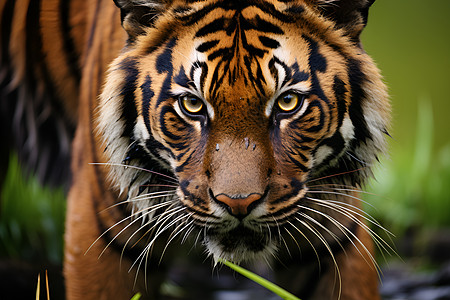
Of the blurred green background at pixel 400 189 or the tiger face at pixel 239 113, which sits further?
the blurred green background at pixel 400 189

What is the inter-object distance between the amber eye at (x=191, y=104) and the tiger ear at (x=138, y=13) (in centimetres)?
23

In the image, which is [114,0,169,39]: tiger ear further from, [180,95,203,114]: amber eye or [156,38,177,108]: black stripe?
[180,95,203,114]: amber eye

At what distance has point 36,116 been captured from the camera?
1.91m

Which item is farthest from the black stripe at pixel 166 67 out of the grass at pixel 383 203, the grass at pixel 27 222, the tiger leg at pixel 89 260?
the grass at pixel 27 222

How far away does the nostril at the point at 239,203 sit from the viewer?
1091 millimetres

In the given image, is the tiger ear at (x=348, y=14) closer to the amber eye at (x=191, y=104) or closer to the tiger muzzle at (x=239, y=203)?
the amber eye at (x=191, y=104)

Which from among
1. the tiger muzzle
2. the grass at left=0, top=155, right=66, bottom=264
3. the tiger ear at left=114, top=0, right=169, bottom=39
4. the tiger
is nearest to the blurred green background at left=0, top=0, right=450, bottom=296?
the grass at left=0, top=155, right=66, bottom=264

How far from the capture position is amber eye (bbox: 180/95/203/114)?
1224 millimetres

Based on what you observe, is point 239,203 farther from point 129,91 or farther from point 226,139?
point 129,91

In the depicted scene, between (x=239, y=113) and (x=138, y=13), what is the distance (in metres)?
0.38

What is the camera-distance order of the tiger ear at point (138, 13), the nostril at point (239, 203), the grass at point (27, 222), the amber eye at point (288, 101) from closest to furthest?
the nostril at point (239, 203) < the amber eye at point (288, 101) < the tiger ear at point (138, 13) < the grass at point (27, 222)

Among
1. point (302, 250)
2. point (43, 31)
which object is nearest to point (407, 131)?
point (302, 250)

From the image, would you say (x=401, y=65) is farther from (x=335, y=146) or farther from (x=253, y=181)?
(x=253, y=181)

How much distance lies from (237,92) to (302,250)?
1.79 feet
